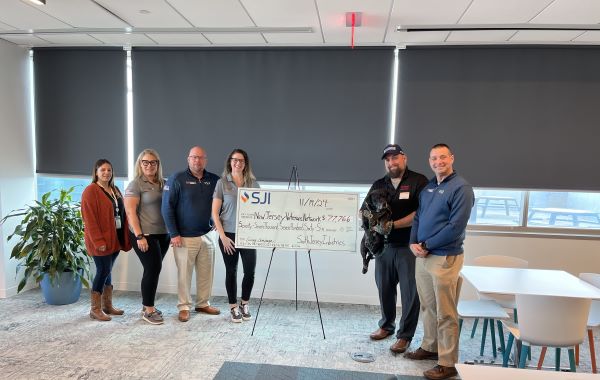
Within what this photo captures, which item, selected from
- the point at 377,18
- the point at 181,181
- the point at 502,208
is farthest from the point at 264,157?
the point at 502,208

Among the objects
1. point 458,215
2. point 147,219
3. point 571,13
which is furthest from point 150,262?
point 571,13

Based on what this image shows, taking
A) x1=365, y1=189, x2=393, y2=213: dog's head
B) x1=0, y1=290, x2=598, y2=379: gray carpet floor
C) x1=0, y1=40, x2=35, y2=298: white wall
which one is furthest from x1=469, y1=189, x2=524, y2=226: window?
x1=0, y1=40, x2=35, y2=298: white wall

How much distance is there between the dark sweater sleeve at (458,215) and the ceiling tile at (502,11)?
133cm

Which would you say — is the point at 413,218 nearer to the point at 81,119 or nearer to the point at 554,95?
the point at 554,95

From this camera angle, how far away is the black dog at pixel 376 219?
312 cm

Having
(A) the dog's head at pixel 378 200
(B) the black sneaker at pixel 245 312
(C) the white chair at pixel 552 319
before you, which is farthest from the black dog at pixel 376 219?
(B) the black sneaker at pixel 245 312

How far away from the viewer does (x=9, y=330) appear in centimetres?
349

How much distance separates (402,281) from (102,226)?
8.66ft

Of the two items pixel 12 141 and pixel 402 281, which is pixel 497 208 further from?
pixel 12 141

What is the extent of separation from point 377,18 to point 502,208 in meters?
2.33

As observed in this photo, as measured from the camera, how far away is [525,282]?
8.91 ft

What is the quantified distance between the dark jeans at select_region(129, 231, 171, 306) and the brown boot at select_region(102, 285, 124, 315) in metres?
0.37

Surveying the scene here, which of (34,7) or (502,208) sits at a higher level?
(34,7)

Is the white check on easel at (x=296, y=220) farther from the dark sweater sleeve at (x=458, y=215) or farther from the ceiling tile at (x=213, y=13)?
the ceiling tile at (x=213, y=13)
